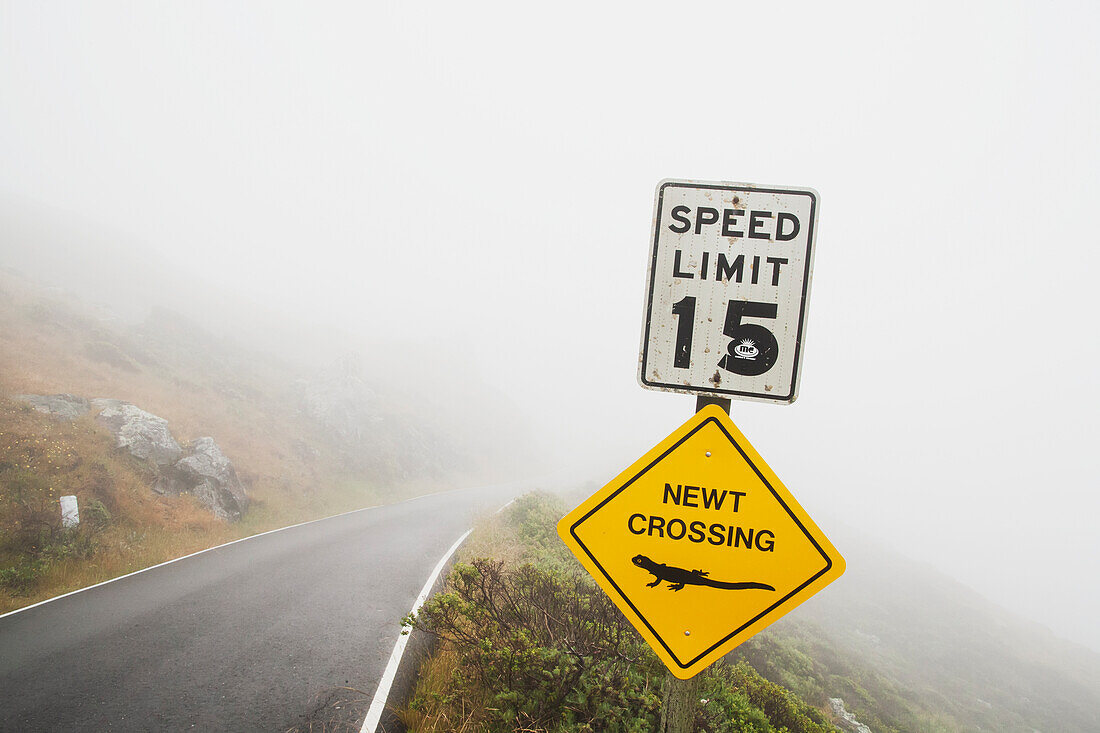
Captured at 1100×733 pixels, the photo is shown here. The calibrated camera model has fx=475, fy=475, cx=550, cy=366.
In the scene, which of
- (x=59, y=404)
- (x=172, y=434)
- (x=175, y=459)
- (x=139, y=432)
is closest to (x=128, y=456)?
(x=139, y=432)

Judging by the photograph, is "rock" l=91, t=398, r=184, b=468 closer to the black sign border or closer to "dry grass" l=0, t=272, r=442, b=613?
"dry grass" l=0, t=272, r=442, b=613

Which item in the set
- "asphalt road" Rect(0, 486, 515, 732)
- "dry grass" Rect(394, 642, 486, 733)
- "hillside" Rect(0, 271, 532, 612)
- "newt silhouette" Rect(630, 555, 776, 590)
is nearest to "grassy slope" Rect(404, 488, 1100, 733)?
"dry grass" Rect(394, 642, 486, 733)

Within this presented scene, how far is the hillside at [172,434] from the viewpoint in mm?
7742

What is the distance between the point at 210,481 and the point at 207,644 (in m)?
8.31

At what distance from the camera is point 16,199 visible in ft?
146

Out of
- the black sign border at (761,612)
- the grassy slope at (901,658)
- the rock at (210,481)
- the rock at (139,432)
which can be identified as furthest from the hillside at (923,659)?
the rock at (139,432)

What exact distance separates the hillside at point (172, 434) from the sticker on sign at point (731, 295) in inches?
349

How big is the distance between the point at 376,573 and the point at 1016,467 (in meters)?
140

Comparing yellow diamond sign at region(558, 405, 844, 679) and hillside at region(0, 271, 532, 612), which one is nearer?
yellow diamond sign at region(558, 405, 844, 679)

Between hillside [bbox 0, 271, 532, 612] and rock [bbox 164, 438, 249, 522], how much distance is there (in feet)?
1.15

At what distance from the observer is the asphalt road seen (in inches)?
155

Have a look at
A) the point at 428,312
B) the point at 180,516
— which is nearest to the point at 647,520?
the point at 180,516

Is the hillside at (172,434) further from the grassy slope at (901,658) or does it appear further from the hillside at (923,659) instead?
the hillside at (923,659)

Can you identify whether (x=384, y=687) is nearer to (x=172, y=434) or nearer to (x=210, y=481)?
(x=210, y=481)
